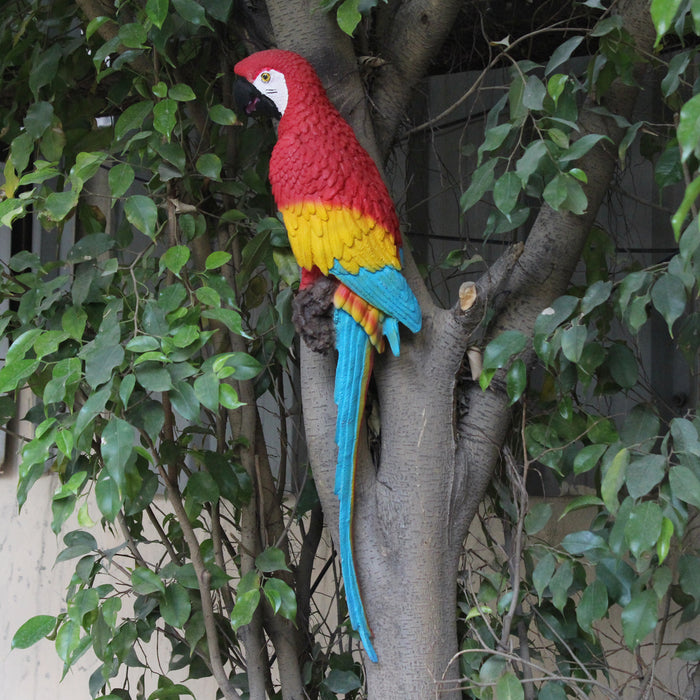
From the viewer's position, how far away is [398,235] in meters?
1.18

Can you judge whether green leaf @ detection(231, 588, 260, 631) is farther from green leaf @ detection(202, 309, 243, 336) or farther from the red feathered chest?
the red feathered chest

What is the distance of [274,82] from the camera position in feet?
3.79

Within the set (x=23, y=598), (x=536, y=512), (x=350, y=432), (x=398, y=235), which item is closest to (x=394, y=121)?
(x=398, y=235)

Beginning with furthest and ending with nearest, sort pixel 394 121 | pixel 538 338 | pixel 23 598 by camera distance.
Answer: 1. pixel 23 598
2. pixel 394 121
3. pixel 538 338

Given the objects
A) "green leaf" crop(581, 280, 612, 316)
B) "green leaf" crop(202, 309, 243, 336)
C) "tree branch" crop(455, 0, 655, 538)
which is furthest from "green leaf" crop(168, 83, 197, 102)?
"green leaf" crop(581, 280, 612, 316)

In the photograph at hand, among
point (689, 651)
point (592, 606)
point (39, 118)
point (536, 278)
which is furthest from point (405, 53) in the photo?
point (689, 651)

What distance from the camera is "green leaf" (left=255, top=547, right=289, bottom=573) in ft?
4.20

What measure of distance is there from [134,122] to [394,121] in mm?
402

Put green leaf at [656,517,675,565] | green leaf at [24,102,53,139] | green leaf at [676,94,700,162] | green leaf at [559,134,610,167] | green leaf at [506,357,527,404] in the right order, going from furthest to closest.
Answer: green leaf at [24,102,53,139] → green leaf at [506,357,527,404] → green leaf at [559,134,610,167] → green leaf at [656,517,675,565] → green leaf at [676,94,700,162]

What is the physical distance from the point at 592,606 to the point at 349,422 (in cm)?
39

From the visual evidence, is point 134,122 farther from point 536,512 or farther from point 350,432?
point 536,512

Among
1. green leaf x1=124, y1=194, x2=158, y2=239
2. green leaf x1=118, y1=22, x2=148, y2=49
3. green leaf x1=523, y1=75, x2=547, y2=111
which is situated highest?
green leaf x1=118, y1=22, x2=148, y2=49

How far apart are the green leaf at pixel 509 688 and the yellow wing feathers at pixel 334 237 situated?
57 cm

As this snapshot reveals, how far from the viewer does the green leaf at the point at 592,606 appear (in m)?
1.06
